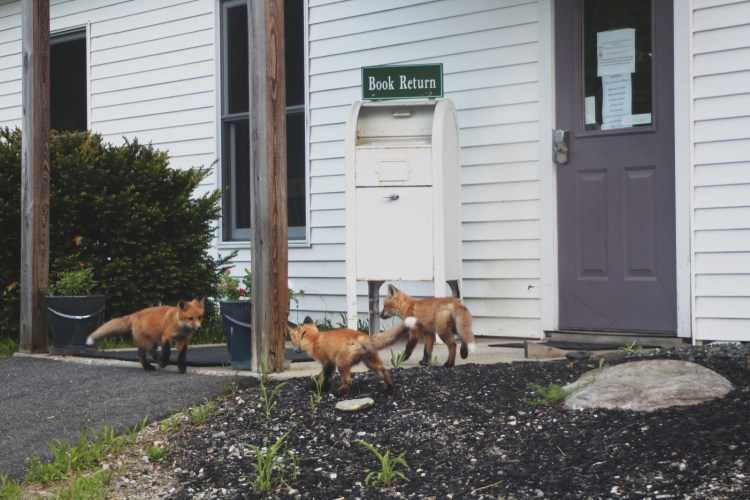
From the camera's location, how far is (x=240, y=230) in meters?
9.86

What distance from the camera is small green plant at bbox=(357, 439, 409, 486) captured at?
13.0ft

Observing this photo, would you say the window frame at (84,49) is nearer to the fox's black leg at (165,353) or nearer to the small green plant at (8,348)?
the small green plant at (8,348)

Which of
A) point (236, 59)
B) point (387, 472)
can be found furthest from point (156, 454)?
point (236, 59)

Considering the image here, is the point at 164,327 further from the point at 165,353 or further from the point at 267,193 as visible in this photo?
the point at 267,193

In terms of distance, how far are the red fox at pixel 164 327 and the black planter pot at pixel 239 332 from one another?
0.18 m

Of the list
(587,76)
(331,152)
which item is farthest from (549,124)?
(331,152)

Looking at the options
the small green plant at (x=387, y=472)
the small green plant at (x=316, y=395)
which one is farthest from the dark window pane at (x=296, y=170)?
the small green plant at (x=387, y=472)

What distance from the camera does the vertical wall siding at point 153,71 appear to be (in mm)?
10039

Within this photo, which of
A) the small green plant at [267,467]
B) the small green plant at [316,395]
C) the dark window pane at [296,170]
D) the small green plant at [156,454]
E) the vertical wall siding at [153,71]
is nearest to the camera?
the small green plant at [267,467]

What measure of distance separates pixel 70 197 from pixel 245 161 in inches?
87.2

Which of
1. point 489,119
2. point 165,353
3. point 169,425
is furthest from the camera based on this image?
point 489,119

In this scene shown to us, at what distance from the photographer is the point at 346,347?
16.4 ft

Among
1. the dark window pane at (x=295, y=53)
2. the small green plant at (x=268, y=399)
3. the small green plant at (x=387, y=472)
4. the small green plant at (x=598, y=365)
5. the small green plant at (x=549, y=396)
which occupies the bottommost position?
the small green plant at (x=387, y=472)

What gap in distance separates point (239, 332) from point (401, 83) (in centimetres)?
234
